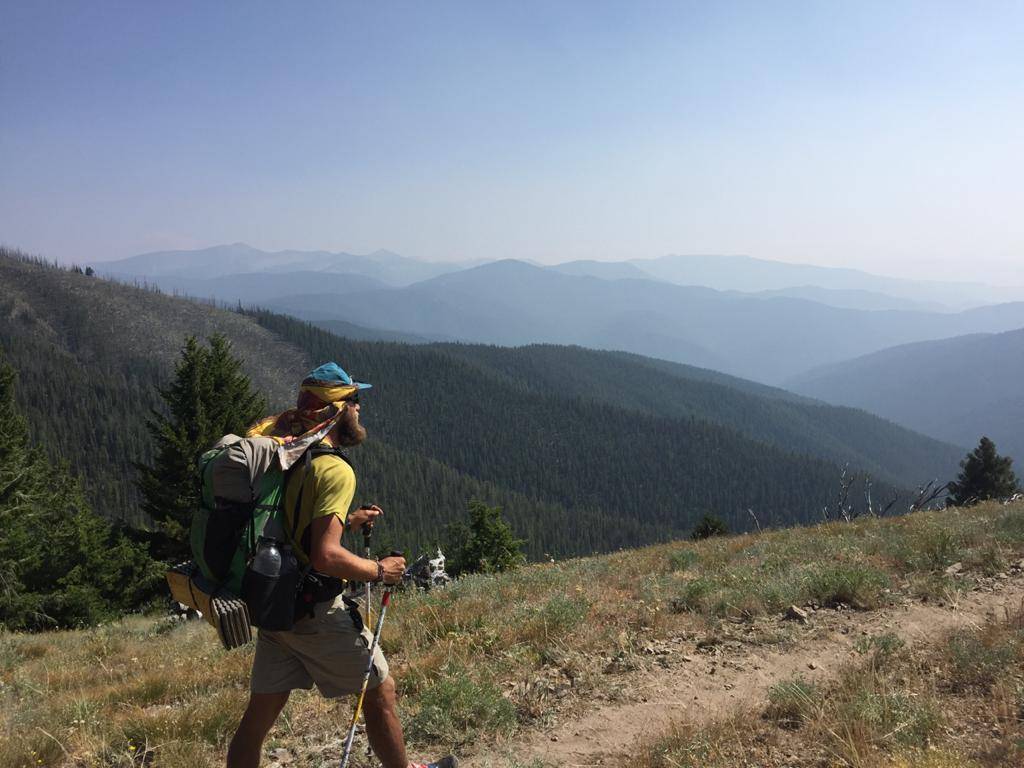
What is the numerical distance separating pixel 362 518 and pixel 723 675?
3786 mm

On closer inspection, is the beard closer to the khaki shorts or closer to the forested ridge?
the khaki shorts

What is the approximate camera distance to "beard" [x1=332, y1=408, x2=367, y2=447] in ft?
10.8

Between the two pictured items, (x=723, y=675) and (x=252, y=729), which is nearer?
(x=252, y=729)

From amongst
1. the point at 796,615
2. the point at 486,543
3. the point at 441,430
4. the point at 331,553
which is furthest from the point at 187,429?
the point at 441,430

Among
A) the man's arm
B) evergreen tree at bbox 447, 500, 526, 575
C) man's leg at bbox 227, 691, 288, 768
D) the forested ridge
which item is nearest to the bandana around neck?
the man's arm

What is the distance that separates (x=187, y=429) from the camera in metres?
22.3

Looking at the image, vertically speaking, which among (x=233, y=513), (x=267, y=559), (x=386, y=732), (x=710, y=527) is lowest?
(x=710, y=527)

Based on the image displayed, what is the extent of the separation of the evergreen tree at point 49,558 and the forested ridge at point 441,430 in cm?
8618

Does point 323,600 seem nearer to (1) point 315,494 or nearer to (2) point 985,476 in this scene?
(1) point 315,494

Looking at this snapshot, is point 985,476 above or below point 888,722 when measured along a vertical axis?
below

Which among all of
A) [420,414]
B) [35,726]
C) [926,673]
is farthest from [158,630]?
[420,414]

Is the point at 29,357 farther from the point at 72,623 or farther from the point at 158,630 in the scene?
the point at 158,630

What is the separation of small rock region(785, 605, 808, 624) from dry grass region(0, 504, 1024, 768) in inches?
8.1

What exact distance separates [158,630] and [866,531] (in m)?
13.0
